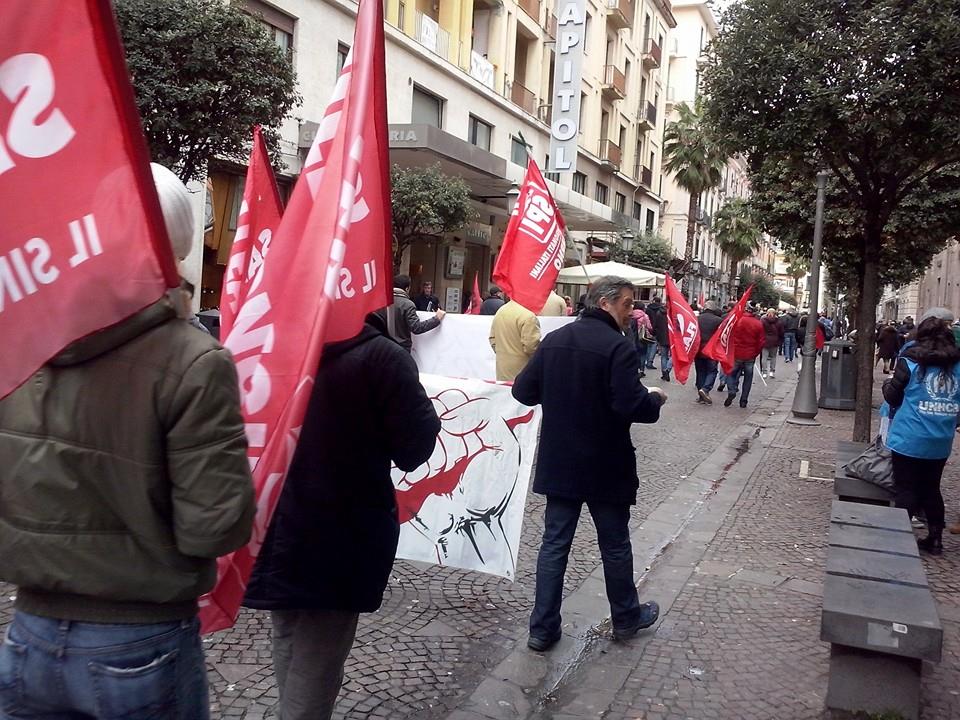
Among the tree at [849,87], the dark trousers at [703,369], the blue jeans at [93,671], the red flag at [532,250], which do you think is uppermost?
the tree at [849,87]

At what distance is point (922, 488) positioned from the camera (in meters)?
→ 5.98

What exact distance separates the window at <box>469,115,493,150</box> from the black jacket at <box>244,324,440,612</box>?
2267cm

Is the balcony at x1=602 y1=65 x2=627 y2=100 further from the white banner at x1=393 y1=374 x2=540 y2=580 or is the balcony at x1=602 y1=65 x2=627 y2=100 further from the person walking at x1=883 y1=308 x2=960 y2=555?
the white banner at x1=393 y1=374 x2=540 y2=580

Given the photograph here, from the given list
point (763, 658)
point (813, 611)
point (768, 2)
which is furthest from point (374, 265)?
point (768, 2)

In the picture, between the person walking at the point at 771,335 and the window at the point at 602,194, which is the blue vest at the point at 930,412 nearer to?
the person walking at the point at 771,335

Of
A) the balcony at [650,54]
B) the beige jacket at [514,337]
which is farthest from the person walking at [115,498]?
the balcony at [650,54]

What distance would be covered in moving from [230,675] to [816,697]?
2562 millimetres

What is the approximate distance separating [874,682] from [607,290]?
2.01m

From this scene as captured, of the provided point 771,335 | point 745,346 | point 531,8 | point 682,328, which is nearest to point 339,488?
point 682,328

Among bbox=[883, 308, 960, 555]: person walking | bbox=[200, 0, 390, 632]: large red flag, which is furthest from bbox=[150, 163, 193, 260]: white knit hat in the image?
bbox=[883, 308, 960, 555]: person walking

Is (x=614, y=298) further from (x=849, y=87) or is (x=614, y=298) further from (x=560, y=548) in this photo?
(x=849, y=87)

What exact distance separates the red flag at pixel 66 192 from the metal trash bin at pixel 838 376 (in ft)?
48.3

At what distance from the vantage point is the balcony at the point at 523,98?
26688 millimetres

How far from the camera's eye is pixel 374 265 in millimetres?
2533
